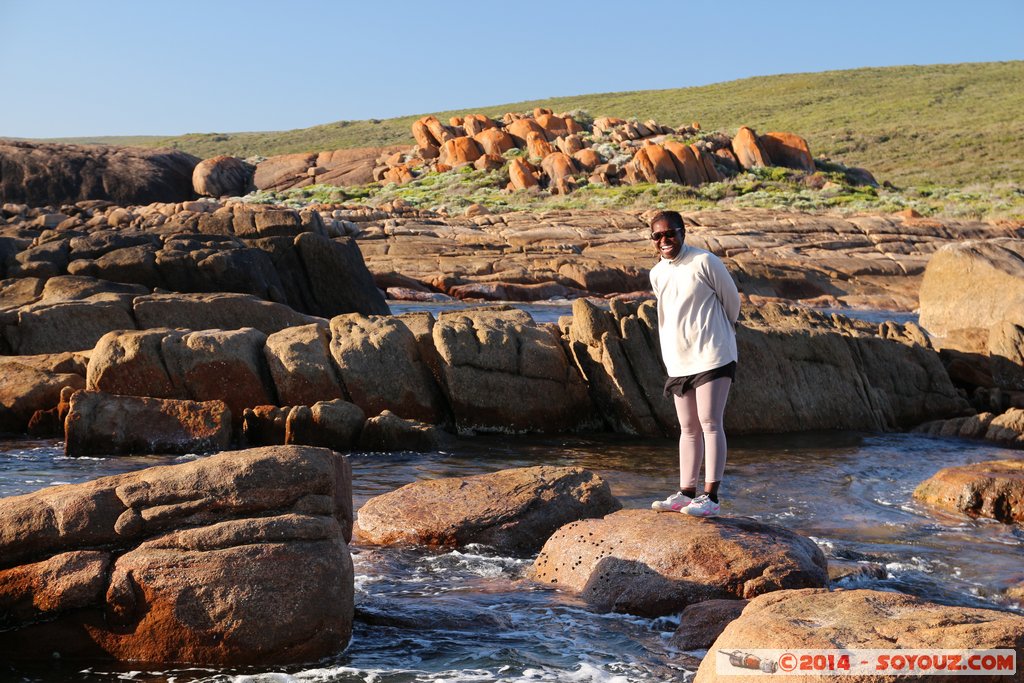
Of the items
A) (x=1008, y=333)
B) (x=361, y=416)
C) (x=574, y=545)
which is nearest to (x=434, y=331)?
(x=361, y=416)

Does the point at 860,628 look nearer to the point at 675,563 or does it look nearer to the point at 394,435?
the point at 675,563

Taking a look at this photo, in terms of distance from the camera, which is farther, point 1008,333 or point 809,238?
point 809,238

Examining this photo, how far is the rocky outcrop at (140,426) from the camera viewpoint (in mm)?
12359

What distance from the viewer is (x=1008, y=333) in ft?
54.3

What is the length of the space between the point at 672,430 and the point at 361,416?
4.13 metres

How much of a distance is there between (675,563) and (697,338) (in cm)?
149

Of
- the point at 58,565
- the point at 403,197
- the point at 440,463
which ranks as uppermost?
the point at 403,197

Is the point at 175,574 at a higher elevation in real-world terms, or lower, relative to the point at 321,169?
lower

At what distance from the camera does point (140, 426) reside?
1255 centimetres

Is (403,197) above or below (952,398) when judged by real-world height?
above

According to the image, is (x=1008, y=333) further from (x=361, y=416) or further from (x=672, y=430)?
(x=361, y=416)

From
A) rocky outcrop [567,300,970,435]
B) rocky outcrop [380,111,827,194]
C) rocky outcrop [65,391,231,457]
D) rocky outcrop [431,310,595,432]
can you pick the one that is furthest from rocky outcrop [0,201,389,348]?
rocky outcrop [380,111,827,194]

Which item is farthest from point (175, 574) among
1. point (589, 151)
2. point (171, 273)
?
point (589, 151)

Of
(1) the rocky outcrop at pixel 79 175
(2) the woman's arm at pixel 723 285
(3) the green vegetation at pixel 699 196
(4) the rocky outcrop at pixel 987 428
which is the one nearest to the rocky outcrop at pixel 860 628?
(2) the woman's arm at pixel 723 285
